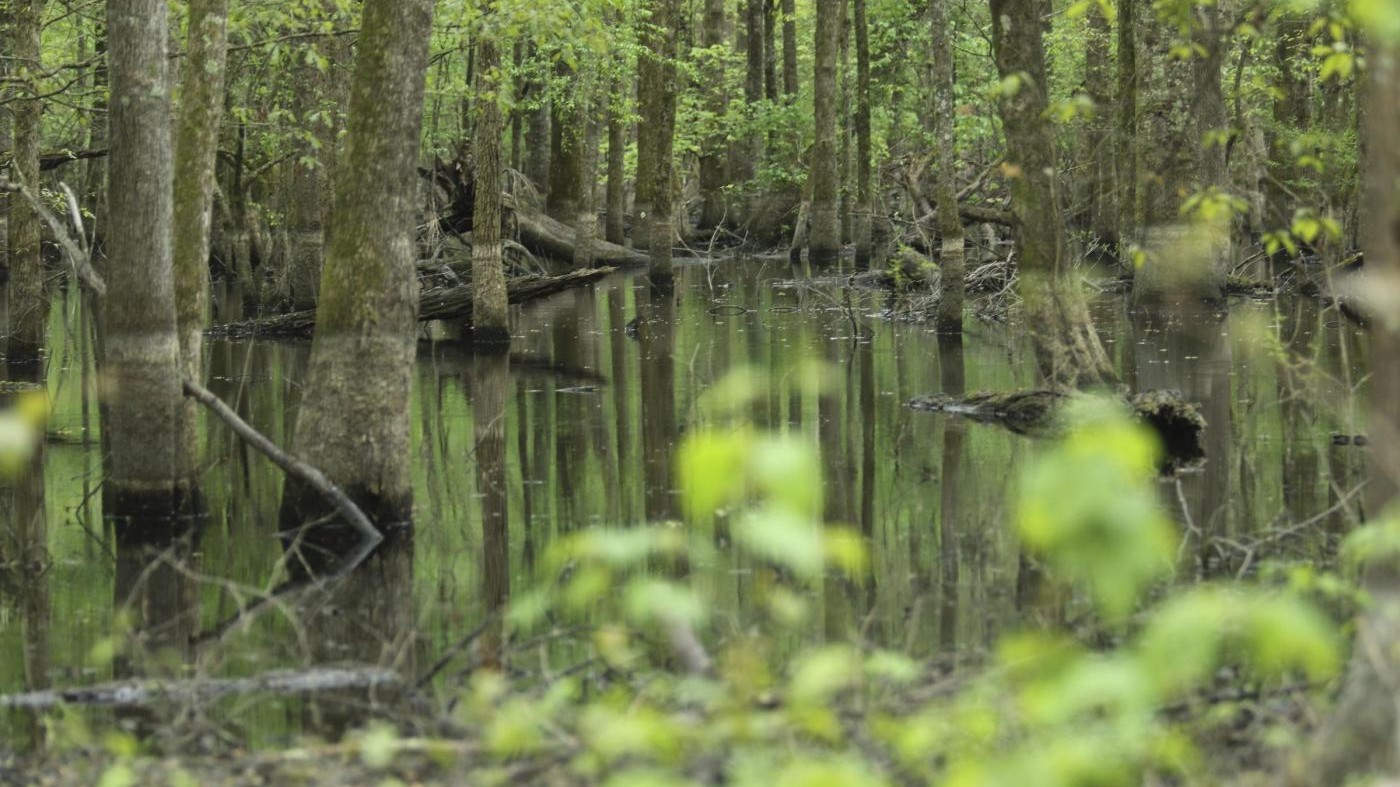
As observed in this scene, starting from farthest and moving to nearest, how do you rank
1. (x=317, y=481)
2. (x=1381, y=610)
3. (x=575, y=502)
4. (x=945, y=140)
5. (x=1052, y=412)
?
(x=945, y=140), (x=1052, y=412), (x=575, y=502), (x=317, y=481), (x=1381, y=610)

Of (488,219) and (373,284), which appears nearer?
(373,284)

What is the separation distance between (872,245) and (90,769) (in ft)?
109

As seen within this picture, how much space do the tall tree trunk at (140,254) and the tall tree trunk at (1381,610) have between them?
782cm

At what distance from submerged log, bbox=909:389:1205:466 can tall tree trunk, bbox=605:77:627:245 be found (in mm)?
17295

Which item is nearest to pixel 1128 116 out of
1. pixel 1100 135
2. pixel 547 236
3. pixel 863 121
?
pixel 1100 135

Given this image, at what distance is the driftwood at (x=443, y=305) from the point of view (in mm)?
23812

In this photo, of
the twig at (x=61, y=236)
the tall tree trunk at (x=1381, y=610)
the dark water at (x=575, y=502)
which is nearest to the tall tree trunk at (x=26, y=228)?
the dark water at (x=575, y=502)

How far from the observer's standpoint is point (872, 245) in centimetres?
3806

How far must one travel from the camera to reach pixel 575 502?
11.4 metres

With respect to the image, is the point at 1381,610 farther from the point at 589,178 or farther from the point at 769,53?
the point at 769,53

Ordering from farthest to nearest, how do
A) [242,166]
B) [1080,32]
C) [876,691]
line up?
[1080,32]
[242,166]
[876,691]

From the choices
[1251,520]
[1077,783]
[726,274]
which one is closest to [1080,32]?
[726,274]

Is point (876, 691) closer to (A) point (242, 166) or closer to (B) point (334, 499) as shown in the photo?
(B) point (334, 499)

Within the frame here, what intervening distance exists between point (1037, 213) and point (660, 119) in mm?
15855
